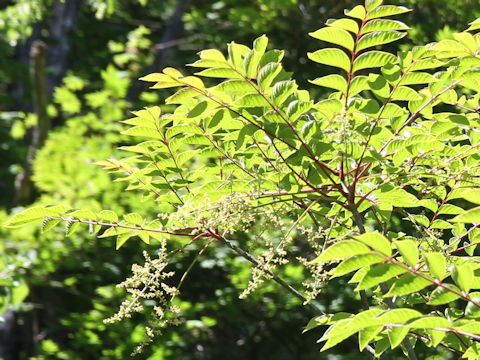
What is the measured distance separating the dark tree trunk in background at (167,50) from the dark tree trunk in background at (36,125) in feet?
3.15

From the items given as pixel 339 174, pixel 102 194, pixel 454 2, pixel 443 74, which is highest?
pixel 454 2

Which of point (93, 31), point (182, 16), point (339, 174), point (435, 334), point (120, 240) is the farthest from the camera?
point (93, 31)

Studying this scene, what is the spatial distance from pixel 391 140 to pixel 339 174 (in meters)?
0.14

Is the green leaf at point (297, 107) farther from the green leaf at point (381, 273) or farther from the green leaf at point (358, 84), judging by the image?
the green leaf at point (381, 273)

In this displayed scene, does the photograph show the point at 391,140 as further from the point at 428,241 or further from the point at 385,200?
the point at 428,241

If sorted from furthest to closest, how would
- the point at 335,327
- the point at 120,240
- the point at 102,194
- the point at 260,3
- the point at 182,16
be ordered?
the point at 182,16
the point at 260,3
the point at 102,194
the point at 120,240
the point at 335,327

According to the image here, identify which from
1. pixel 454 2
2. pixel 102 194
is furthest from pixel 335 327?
pixel 454 2

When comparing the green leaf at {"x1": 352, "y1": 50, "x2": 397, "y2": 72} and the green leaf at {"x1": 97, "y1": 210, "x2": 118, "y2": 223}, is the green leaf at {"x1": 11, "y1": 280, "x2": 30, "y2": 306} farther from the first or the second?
the green leaf at {"x1": 352, "y1": 50, "x2": 397, "y2": 72}

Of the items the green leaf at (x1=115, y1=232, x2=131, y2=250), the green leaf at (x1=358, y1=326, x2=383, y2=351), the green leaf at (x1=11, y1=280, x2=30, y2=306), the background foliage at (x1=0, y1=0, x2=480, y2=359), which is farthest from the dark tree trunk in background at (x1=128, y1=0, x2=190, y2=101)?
the green leaf at (x1=358, y1=326, x2=383, y2=351)

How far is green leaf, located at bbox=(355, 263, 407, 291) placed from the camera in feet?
3.45

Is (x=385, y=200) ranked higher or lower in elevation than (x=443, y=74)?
lower

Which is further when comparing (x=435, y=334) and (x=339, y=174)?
(x=339, y=174)

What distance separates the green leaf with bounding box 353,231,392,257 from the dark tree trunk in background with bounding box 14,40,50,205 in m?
4.04

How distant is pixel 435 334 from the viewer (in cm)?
118
